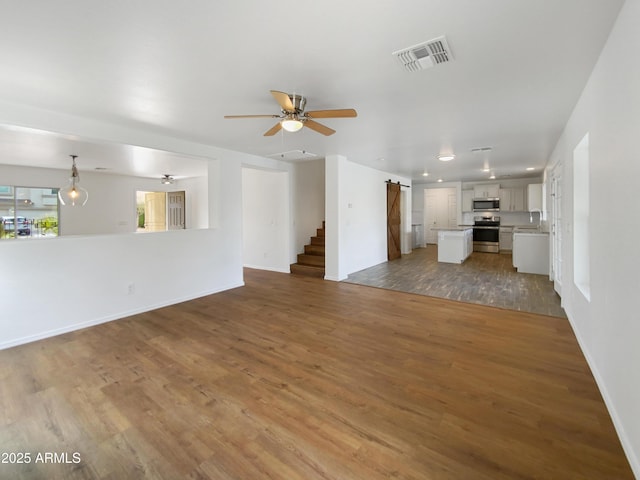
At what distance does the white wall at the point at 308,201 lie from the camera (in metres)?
7.85

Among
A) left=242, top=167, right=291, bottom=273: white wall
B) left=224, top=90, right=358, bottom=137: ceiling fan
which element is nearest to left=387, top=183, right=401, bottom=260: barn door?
left=242, top=167, right=291, bottom=273: white wall

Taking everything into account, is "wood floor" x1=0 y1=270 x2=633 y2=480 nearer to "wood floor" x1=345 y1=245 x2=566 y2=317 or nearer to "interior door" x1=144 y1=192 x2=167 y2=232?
"wood floor" x1=345 y1=245 x2=566 y2=317

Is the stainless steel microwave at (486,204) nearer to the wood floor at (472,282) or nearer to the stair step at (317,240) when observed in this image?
the wood floor at (472,282)

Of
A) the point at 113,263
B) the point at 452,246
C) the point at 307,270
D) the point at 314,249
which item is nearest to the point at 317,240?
the point at 314,249

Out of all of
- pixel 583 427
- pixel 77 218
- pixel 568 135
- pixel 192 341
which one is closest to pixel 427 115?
pixel 568 135

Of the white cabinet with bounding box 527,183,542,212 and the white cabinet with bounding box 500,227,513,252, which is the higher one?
the white cabinet with bounding box 527,183,542,212

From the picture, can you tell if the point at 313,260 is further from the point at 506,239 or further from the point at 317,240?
the point at 506,239

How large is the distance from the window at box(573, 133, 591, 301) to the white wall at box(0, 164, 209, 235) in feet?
25.4

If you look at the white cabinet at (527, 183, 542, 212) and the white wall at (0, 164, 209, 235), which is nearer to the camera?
the white wall at (0, 164, 209, 235)

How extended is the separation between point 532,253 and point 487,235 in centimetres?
356

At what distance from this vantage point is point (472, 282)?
19.2 feet

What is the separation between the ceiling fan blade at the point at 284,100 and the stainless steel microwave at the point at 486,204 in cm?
953

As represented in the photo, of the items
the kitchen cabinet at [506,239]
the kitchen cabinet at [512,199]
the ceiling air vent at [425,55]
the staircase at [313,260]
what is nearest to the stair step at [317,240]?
the staircase at [313,260]

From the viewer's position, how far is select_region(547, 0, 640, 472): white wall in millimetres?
1574
